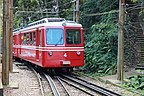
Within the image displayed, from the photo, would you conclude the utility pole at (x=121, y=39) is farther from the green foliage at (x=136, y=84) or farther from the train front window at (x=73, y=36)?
the train front window at (x=73, y=36)

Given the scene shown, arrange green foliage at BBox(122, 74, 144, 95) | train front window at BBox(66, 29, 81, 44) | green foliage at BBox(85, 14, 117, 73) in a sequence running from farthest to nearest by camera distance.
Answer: green foliage at BBox(85, 14, 117, 73), train front window at BBox(66, 29, 81, 44), green foliage at BBox(122, 74, 144, 95)

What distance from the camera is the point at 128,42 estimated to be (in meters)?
21.4

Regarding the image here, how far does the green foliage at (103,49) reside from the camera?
20530 mm

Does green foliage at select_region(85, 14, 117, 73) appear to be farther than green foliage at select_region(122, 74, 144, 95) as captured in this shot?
Yes

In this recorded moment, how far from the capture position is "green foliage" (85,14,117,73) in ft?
67.4

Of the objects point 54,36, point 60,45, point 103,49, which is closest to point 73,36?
point 60,45

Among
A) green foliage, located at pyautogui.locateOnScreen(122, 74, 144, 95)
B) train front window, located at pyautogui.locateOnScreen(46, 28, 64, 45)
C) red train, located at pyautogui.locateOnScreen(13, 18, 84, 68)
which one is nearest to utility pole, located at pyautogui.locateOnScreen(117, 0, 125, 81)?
green foliage, located at pyautogui.locateOnScreen(122, 74, 144, 95)

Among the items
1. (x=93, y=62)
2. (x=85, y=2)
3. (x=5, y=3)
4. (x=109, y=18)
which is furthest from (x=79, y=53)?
(x=85, y=2)

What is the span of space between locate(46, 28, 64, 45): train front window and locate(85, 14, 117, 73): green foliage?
2971 mm

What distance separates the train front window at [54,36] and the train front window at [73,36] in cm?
34

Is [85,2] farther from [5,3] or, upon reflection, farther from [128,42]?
[5,3]

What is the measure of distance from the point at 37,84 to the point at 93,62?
6.60 metres

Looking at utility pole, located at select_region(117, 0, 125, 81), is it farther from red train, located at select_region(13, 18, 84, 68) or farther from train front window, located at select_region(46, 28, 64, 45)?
train front window, located at select_region(46, 28, 64, 45)

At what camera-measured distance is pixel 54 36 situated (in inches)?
728
